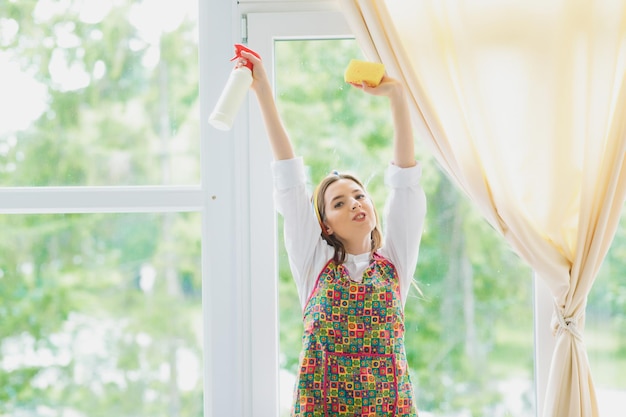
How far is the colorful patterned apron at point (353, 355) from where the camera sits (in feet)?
4.96

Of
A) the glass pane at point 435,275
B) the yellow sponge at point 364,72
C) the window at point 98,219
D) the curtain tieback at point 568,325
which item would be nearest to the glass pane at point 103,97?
the window at point 98,219

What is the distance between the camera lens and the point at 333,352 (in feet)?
5.04

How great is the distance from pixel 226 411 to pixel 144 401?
23cm

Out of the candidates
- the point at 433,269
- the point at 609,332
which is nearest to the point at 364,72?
the point at 433,269

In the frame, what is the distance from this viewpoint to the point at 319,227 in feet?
5.34

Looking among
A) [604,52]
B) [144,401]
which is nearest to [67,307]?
[144,401]

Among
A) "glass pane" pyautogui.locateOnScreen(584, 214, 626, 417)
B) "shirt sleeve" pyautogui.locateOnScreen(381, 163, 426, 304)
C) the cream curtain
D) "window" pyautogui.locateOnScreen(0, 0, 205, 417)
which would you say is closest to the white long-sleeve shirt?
"shirt sleeve" pyautogui.locateOnScreen(381, 163, 426, 304)

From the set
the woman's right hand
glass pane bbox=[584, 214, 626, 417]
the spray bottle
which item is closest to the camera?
the spray bottle

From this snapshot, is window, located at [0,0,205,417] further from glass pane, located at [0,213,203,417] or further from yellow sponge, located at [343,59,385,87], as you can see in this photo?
yellow sponge, located at [343,59,385,87]

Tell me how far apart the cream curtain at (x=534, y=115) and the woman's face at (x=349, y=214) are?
0.75 feet

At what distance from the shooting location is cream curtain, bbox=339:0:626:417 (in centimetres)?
166

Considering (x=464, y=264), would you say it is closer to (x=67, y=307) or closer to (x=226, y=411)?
(x=226, y=411)

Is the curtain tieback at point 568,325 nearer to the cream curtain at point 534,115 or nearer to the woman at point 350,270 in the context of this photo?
the cream curtain at point 534,115

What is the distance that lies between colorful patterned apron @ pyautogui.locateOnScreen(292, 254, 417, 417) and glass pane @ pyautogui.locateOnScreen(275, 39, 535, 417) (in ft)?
0.93
